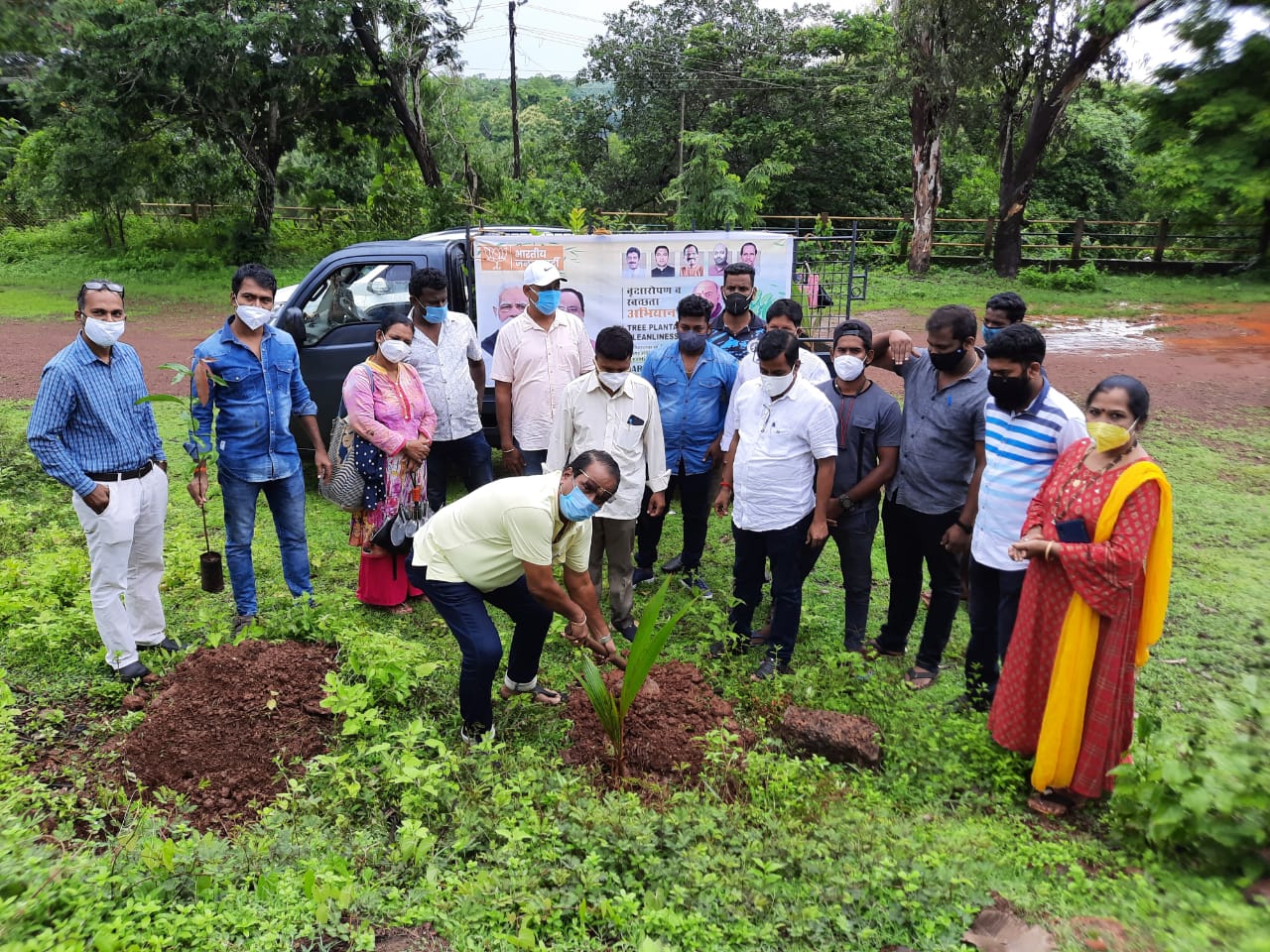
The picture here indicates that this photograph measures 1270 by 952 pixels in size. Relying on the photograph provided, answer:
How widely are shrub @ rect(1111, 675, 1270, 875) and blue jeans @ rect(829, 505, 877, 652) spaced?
63.3 inches

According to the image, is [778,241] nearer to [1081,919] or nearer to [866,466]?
[866,466]

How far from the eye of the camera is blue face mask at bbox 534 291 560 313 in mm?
5363

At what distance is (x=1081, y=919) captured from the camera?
2633 mm

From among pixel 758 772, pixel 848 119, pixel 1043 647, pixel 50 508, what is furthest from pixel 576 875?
pixel 848 119

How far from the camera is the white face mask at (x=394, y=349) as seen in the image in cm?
482

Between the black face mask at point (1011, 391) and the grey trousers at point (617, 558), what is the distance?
197cm

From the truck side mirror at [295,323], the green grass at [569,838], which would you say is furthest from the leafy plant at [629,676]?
the truck side mirror at [295,323]

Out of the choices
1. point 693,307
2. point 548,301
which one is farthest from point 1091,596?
point 548,301

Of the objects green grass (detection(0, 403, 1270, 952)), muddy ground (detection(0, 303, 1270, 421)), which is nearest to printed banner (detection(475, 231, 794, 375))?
green grass (detection(0, 403, 1270, 952))

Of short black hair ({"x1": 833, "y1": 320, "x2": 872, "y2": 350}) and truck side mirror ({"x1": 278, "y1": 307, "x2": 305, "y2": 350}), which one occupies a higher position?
short black hair ({"x1": 833, "y1": 320, "x2": 872, "y2": 350})

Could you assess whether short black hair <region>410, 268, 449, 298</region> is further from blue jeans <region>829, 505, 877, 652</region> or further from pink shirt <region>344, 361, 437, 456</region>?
blue jeans <region>829, 505, 877, 652</region>

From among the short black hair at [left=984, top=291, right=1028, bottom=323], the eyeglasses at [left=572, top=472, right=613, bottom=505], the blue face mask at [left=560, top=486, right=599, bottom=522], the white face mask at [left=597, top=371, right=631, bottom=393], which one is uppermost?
the short black hair at [left=984, top=291, right=1028, bottom=323]

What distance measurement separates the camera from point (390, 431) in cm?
486

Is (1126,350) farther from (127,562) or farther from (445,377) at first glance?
(127,562)
